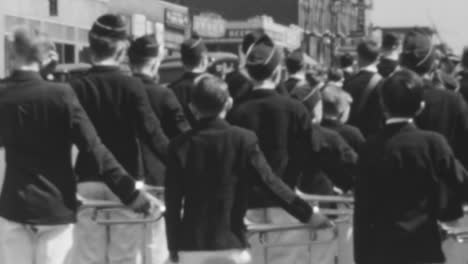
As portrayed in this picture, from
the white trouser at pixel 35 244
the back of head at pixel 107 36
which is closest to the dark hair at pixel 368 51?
the back of head at pixel 107 36

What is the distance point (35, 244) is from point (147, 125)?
1.59 m

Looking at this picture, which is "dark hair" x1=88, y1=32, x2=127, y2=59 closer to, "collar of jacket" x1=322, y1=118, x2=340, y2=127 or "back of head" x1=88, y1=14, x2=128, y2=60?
"back of head" x1=88, y1=14, x2=128, y2=60

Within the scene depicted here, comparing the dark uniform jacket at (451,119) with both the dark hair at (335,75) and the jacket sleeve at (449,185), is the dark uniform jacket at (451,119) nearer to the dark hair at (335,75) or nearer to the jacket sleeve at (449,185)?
the jacket sleeve at (449,185)

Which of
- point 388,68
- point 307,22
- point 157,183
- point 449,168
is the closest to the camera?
point 449,168

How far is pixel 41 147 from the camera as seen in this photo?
6773 millimetres

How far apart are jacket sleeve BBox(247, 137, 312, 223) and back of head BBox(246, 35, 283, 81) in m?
1.44

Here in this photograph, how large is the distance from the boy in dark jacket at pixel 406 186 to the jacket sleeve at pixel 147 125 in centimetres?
181

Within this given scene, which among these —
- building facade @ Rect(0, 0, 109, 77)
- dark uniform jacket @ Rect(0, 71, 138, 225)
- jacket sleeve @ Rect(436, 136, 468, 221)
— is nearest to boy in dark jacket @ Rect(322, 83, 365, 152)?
jacket sleeve @ Rect(436, 136, 468, 221)

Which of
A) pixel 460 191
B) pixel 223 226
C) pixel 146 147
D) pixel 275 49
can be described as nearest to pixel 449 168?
pixel 460 191

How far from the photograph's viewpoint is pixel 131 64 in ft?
30.0

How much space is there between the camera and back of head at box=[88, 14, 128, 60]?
806cm

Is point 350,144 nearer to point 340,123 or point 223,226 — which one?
point 340,123

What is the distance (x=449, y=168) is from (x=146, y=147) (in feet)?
9.23

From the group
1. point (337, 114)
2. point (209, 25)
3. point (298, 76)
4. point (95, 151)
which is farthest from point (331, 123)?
point (209, 25)
